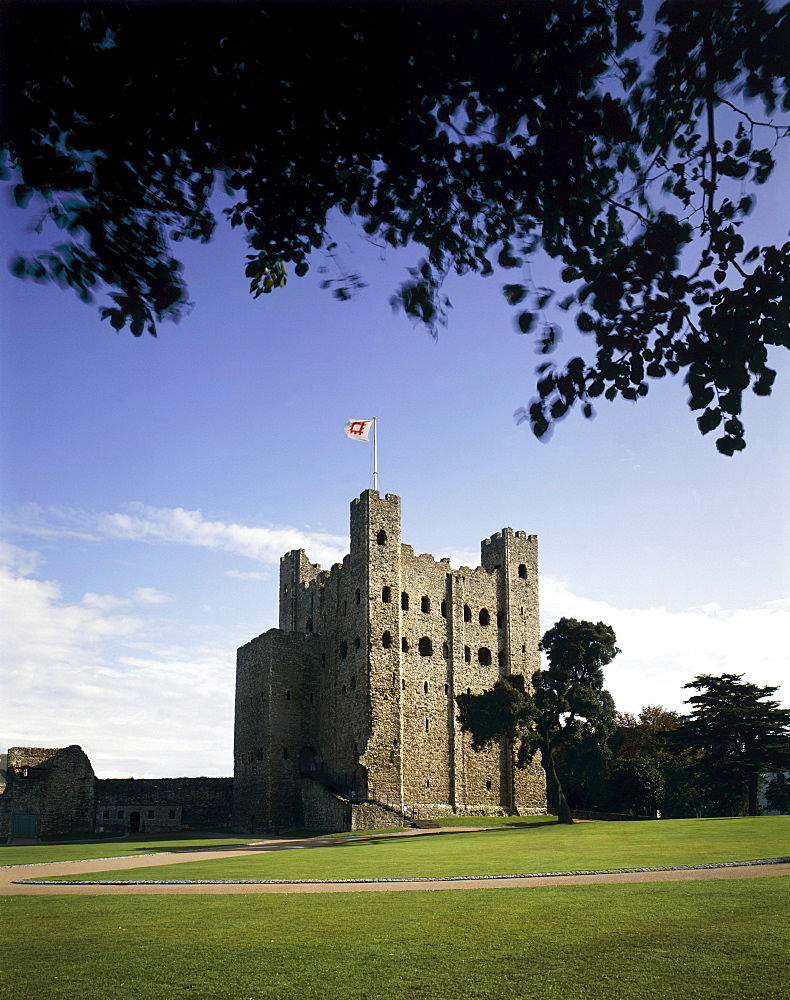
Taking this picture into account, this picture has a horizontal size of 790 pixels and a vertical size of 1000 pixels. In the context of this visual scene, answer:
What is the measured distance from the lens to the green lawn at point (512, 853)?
785 inches

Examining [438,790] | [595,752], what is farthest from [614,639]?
[438,790]

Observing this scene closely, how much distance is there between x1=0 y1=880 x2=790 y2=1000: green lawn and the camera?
27.1 ft

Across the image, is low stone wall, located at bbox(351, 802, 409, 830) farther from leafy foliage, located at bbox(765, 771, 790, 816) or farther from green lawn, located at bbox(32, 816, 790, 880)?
leafy foliage, located at bbox(765, 771, 790, 816)

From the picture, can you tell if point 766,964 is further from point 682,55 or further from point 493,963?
point 682,55

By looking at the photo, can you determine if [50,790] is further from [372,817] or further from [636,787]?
[636,787]

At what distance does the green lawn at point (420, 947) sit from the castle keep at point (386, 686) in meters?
26.4

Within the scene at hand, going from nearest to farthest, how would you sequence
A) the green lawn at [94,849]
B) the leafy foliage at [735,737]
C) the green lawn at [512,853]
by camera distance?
the green lawn at [512,853], the green lawn at [94,849], the leafy foliage at [735,737]

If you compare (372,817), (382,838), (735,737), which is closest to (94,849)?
(382,838)

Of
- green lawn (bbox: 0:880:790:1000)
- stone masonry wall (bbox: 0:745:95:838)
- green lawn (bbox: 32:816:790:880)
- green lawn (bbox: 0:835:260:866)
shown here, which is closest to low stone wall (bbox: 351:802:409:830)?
green lawn (bbox: 0:835:260:866)

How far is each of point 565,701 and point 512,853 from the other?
16061 millimetres

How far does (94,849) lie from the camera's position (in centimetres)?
3269

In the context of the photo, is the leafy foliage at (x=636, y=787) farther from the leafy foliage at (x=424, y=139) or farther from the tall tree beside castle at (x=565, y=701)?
the leafy foliage at (x=424, y=139)

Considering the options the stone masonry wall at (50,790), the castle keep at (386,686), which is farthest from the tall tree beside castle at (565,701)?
the stone masonry wall at (50,790)

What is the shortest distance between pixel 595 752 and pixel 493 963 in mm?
30434
